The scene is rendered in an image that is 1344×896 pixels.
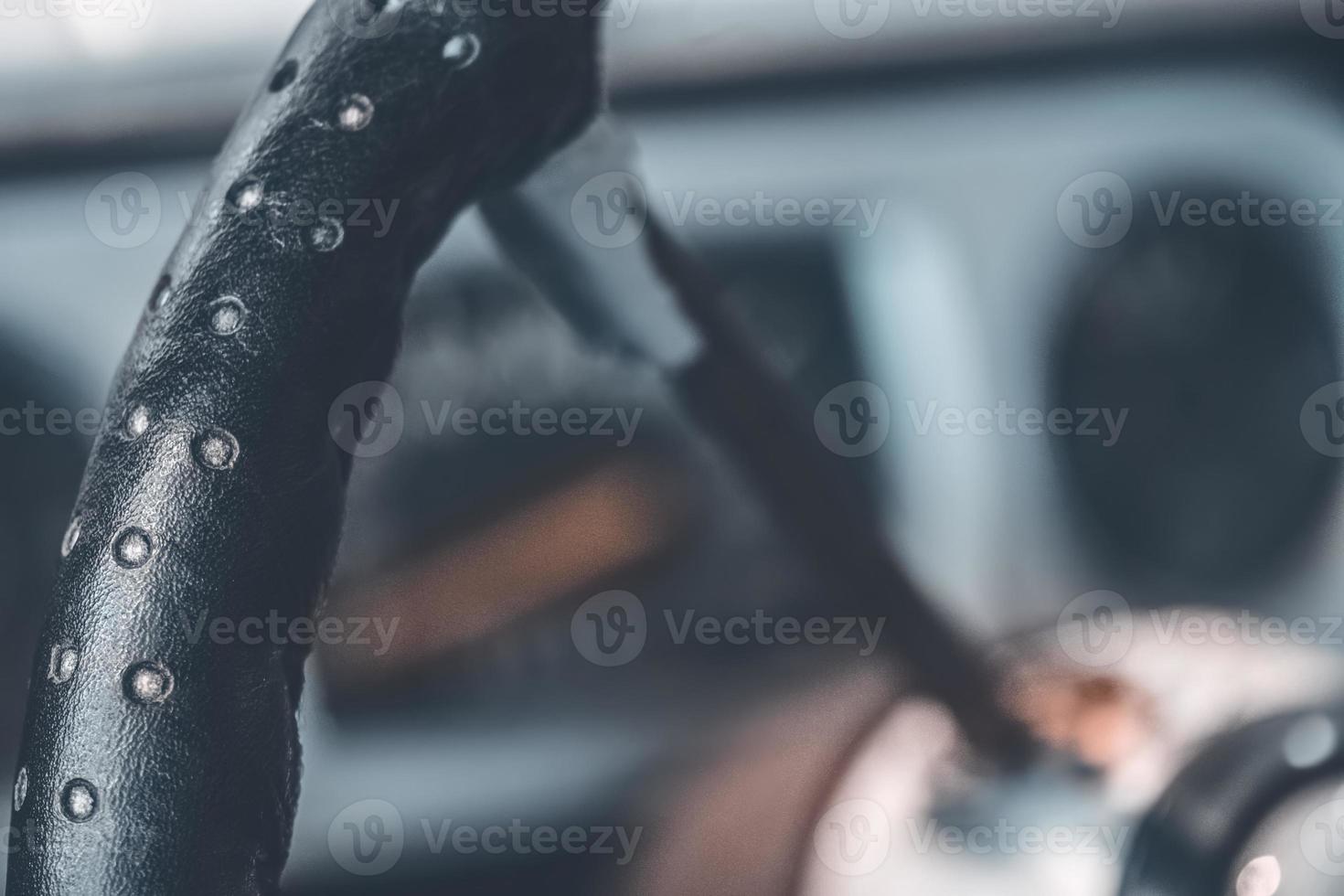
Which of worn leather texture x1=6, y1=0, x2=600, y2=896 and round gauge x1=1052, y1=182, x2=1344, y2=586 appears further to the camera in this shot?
round gauge x1=1052, y1=182, x2=1344, y2=586

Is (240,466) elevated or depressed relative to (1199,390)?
depressed

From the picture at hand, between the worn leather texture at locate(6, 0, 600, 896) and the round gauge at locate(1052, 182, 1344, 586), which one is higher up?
the round gauge at locate(1052, 182, 1344, 586)

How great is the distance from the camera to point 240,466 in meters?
0.21

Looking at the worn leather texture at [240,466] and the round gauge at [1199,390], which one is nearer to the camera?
the worn leather texture at [240,466]

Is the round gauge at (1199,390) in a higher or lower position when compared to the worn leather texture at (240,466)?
higher

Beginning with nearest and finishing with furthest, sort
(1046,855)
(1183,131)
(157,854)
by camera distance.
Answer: (157,854)
(1046,855)
(1183,131)

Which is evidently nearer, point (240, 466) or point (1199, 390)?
point (240, 466)

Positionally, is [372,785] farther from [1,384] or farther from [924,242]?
[924,242]

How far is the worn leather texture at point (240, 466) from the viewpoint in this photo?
0.20 m

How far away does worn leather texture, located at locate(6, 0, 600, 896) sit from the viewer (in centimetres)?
20

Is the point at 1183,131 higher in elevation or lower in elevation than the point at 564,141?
higher

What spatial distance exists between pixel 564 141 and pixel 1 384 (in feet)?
1.80

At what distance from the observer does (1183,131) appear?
653mm

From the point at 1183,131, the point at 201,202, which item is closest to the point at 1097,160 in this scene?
the point at 1183,131
